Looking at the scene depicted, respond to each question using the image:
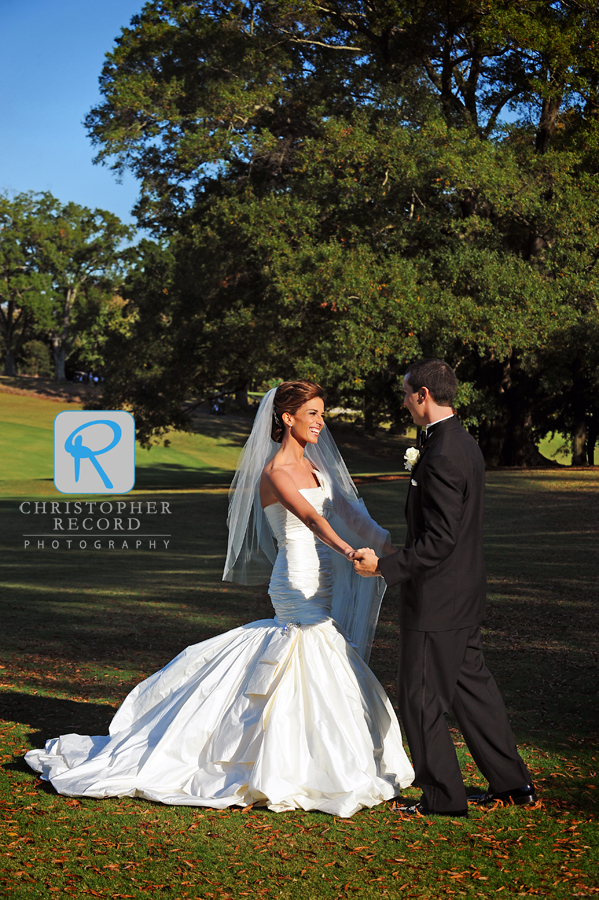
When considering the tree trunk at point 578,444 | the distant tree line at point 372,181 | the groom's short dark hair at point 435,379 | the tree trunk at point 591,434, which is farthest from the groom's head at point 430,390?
the tree trunk at point 591,434

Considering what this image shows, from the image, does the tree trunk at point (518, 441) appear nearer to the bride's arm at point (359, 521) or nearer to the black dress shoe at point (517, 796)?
the bride's arm at point (359, 521)

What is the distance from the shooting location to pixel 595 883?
342cm

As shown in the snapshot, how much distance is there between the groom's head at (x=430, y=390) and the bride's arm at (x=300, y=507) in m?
A: 0.78

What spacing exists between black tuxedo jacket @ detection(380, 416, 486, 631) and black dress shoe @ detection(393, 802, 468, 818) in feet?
2.93

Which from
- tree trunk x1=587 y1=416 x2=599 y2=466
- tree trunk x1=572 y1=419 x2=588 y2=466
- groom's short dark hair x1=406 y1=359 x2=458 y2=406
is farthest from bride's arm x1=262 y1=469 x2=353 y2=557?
tree trunk x1=587 y1=416 x2=599 y2=466

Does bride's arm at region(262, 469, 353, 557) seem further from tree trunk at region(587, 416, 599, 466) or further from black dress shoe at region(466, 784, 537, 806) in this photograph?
tree trunk at region(587, 416, 599, 466)

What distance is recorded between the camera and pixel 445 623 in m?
4.02

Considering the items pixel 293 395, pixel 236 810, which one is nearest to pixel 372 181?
pixel 293 395

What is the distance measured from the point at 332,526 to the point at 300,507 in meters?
0.39

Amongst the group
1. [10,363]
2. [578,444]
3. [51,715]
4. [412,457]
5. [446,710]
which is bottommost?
[51,715]

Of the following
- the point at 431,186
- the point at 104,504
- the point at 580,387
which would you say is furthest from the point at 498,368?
the point at 104,504

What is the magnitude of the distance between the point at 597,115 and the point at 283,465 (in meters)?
21.8

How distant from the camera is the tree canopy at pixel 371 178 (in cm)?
2103

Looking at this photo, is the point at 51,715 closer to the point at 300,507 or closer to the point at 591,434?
the point at 300,507
